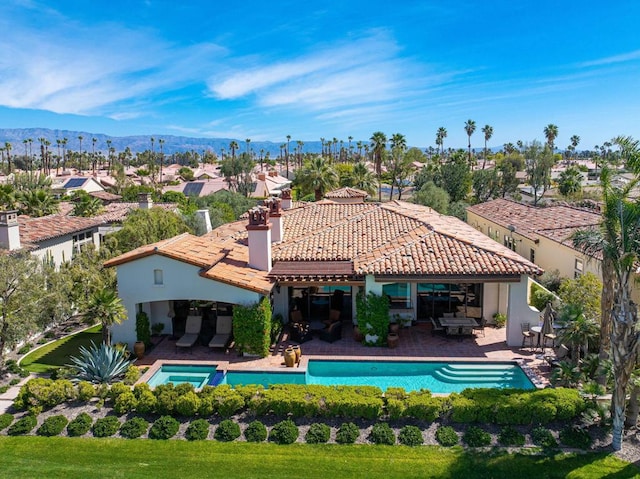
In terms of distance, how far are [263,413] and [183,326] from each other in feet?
31.7

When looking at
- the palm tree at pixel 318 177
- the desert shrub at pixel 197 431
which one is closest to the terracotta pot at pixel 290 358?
the desert shrub at pixel 197 431

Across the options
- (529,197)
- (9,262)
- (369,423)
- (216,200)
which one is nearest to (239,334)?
(369,423)

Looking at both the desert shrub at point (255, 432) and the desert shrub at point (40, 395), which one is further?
the desert shrub at point (40, 395)

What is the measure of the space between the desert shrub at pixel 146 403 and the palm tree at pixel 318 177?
41112 mm

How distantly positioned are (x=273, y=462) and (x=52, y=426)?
6517 mm

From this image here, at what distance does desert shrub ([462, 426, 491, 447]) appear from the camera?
12375 mm

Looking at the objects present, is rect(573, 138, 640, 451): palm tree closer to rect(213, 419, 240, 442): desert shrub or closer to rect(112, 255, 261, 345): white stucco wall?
rect(213, 419, 240, 442): desert shrub

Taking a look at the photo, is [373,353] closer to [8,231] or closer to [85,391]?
[85,391]

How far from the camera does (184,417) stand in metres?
13.8

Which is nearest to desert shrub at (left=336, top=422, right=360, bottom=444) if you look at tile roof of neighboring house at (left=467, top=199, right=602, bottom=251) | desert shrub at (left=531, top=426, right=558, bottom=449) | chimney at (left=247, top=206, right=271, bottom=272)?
desert shrub at (left=531, top=426, right=558, bottom=449)

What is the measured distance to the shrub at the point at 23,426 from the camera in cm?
1326

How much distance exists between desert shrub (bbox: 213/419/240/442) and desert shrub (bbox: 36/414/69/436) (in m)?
4.43

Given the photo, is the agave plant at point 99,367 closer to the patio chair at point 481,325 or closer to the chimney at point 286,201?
the patio chair at point 481,325

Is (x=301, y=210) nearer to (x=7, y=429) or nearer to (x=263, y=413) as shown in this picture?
(x=263, y=413)
